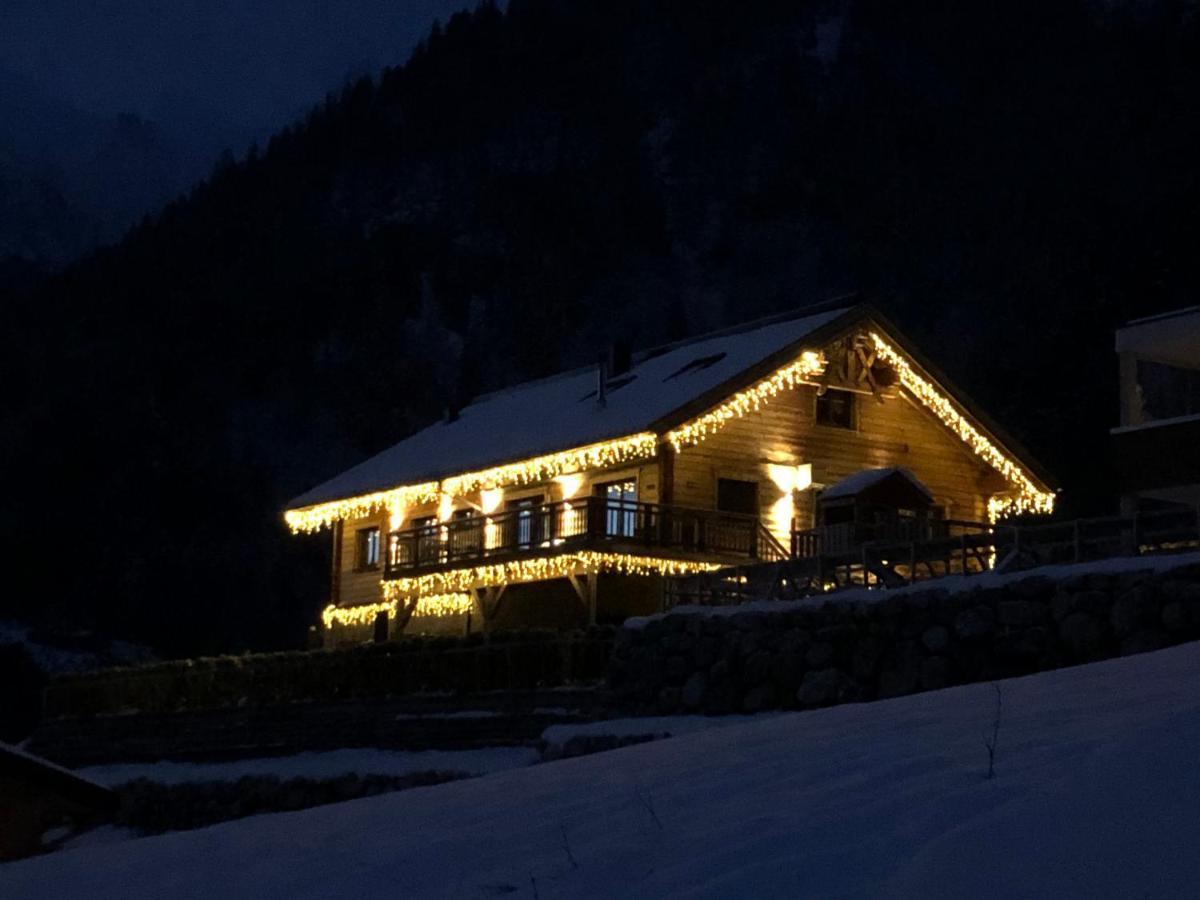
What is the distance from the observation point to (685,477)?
115 ft

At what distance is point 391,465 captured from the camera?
144 ft

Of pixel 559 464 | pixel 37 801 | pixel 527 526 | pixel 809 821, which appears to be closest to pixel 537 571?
pixel 527 526

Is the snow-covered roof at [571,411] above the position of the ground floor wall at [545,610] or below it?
above

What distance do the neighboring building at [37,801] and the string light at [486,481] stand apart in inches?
652

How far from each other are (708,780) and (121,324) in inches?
3277

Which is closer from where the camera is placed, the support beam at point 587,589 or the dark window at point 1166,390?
the dark window at point 1166,390

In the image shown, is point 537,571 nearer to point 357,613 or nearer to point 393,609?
point 393,609

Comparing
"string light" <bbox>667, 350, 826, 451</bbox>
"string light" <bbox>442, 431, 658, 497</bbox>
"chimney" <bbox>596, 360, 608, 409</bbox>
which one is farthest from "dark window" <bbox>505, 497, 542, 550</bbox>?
"string light" <bbox>667, 350, 826, 451</bbox>

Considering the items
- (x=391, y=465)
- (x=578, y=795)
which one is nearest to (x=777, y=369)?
(x=391, y=465)

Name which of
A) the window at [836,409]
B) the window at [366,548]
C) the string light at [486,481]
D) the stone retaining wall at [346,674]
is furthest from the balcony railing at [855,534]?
the window at [366,548]

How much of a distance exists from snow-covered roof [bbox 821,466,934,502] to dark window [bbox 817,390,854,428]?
3.74 meters

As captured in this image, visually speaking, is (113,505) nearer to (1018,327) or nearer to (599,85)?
(1018,327)

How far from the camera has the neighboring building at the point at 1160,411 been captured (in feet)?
83.6

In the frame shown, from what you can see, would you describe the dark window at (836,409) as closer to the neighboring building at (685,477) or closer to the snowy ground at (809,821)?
the neighboring building at (685,477)
